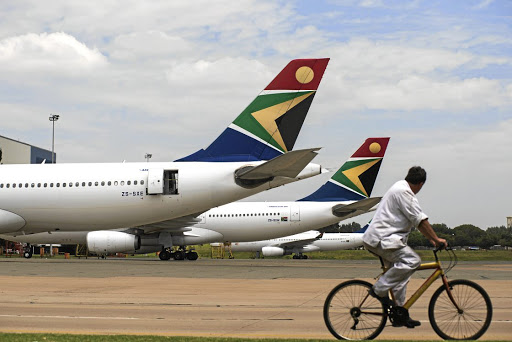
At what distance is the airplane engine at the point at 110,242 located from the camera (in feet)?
107

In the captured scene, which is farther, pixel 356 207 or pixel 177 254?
pixel 177 254

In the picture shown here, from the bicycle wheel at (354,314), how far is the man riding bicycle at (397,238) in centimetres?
12

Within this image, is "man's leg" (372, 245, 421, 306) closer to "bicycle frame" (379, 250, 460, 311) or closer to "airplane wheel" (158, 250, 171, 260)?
"bicycle frame" (379, 250, 460, 311)

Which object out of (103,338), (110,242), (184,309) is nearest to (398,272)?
(103,338)

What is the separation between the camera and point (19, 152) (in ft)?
258

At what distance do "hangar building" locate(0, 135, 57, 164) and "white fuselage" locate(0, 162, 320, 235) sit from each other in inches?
1872

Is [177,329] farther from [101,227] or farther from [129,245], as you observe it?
[129,245]

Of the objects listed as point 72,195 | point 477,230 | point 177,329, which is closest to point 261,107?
point 72,195

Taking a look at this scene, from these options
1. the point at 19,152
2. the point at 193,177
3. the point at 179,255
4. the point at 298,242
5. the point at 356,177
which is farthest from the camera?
the point at 19,152

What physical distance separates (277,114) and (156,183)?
17.8 ft

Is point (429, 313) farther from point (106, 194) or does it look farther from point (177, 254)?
point (177, 254)

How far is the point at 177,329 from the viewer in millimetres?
7828

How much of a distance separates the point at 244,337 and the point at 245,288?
290 inches

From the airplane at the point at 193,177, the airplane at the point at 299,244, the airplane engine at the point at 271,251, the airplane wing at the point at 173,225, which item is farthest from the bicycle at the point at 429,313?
the airplane engine at the point at 271,251
